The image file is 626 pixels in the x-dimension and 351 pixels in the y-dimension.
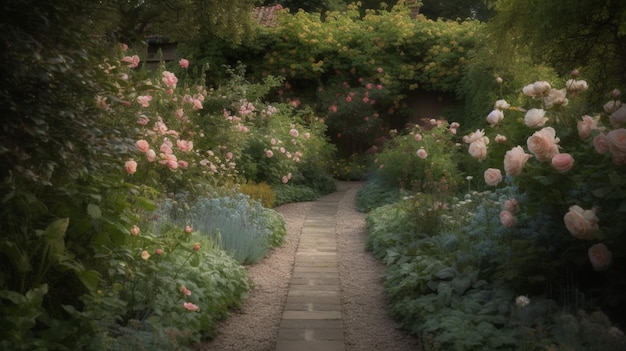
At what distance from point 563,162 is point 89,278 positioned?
2.63m

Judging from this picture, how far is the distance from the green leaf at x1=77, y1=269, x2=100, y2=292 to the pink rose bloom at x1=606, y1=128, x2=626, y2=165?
275 centimetres

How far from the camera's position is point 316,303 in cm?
479

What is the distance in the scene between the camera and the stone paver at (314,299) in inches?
157

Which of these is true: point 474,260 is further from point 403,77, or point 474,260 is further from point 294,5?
point 294,5

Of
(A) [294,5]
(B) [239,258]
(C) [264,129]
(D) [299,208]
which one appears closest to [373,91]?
(C) [264,129]

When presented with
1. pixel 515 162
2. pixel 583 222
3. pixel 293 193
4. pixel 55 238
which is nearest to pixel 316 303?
pixel 515 162

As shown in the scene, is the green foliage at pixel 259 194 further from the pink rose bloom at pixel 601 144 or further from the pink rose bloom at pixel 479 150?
the pink rose bloom at pixel 601 144

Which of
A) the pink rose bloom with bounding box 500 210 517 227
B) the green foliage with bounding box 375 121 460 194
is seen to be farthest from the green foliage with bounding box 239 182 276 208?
the pink rose bloom with bounding box 500 210 517 227

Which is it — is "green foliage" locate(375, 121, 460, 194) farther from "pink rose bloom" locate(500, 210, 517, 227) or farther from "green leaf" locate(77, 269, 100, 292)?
"green leaf" locate(77, 269, 100, 292)

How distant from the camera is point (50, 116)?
291 cm

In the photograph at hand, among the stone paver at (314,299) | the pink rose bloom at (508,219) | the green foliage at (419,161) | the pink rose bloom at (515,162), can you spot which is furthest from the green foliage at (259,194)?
the pink rose bloom at (515,162)

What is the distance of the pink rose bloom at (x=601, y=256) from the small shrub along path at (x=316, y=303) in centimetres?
122

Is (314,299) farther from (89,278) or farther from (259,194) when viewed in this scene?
(259,194)

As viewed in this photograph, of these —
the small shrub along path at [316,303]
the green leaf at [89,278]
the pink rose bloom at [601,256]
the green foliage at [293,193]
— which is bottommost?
the small shrub along path at [316,303]
